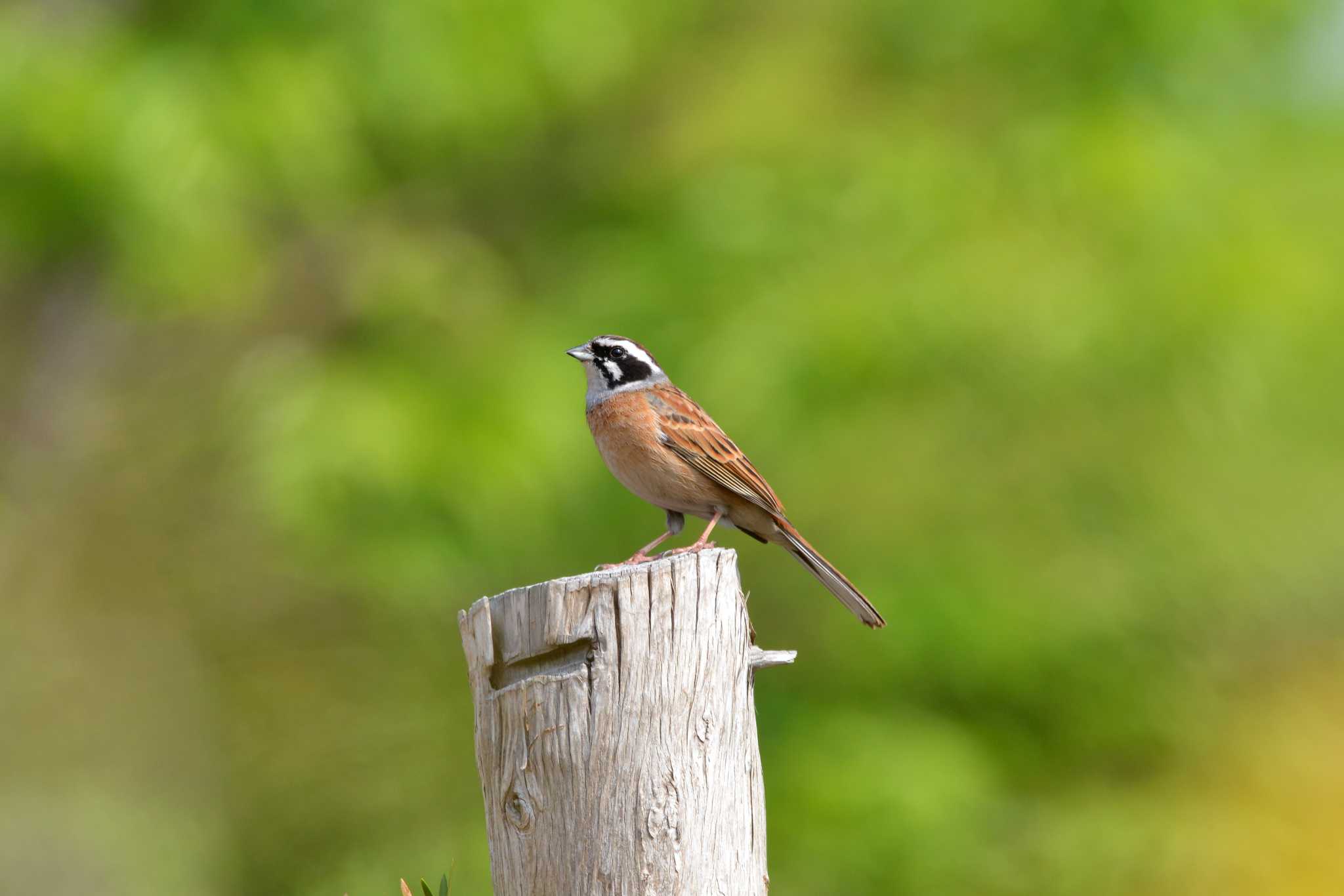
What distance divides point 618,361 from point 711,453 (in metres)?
0.75

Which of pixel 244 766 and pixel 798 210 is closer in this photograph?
pixel 798 210

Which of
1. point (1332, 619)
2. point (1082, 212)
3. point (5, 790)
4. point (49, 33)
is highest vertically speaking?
point (49, 33)

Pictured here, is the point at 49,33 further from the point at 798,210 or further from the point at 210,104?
the point at 798,210

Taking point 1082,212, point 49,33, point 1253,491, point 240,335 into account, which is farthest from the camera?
point 240,335

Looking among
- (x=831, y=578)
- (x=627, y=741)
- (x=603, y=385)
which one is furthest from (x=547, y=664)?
(x=603, y=385)

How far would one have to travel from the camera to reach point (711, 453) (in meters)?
5.75

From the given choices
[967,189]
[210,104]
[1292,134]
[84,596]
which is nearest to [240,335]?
[84,596]

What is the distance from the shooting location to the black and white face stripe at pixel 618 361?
6230mm

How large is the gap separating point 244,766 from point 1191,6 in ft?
31.2

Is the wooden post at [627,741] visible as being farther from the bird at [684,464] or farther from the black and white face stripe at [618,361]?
the black and white face stripe at [618,361]

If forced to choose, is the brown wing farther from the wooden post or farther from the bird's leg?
the wooden post

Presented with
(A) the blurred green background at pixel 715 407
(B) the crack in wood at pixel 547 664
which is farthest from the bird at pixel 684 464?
(A) the blurred green background at pixel 715 407

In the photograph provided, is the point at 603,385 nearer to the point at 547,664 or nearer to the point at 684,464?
the point at 684,464

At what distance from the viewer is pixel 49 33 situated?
9750 mm
